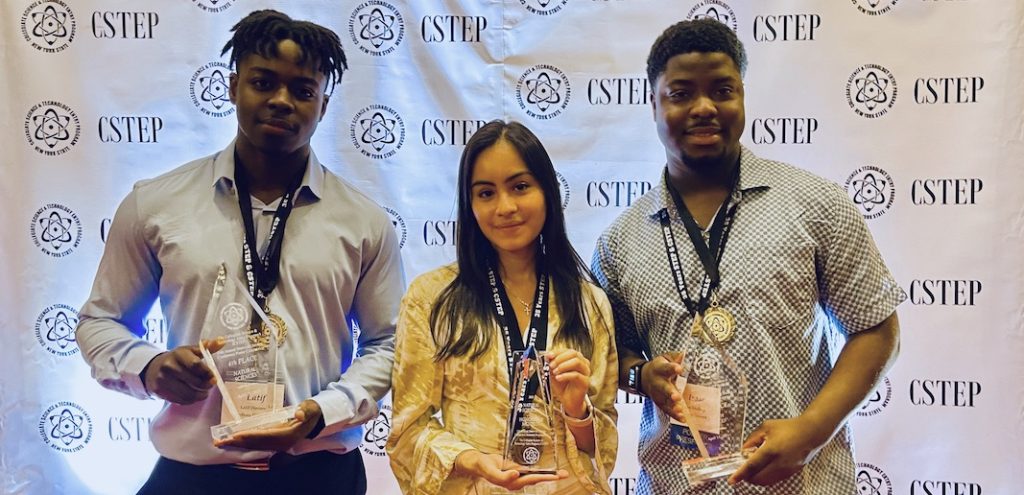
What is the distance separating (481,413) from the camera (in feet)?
5.73

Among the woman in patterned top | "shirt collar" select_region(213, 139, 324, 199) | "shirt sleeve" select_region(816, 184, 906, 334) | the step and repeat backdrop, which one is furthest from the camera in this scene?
the step and repeat backdrop

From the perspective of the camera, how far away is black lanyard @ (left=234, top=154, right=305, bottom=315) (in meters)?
1.92

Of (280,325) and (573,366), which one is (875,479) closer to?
(573,366)

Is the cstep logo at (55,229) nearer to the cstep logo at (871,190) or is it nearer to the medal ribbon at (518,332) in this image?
the medal ribbon at (518,332)

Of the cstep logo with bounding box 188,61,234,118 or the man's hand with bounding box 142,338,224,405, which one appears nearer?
the man's hand with bounding box 142,338,224,405

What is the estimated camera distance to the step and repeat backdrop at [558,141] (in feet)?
9.52

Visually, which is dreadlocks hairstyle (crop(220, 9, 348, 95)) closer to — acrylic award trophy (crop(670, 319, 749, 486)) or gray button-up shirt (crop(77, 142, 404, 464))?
gray button-up shirt (crop(77, 142, 404, 464))

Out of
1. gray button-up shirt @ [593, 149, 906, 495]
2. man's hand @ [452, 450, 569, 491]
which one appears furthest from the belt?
gray button-up shirt @ [593, 149, 906, 495]

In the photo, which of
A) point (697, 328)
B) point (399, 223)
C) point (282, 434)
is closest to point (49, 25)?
point (399, 223)

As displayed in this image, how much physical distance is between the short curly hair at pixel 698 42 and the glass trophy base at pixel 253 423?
1234 millimetres

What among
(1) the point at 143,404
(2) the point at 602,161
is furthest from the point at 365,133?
(1) the point at 143,404

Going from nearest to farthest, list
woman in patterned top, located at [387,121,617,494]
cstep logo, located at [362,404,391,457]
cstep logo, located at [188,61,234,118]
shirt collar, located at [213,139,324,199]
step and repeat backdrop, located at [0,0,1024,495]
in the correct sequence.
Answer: woman in patterned top, located at [387,121,617,494], shirt collar, located at [213,139,324,199], step and repeat backdrop, located at [0,0,1024,495], cstep logo, located at [188,61,234,118], cstep logo, located at [362,404,391,457]

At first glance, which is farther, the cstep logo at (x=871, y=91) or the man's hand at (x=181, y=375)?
the cstep logo at (x=871, y=91)

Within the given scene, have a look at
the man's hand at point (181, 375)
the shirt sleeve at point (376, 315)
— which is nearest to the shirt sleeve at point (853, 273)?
the shirt sleeve at point (376, 315)
